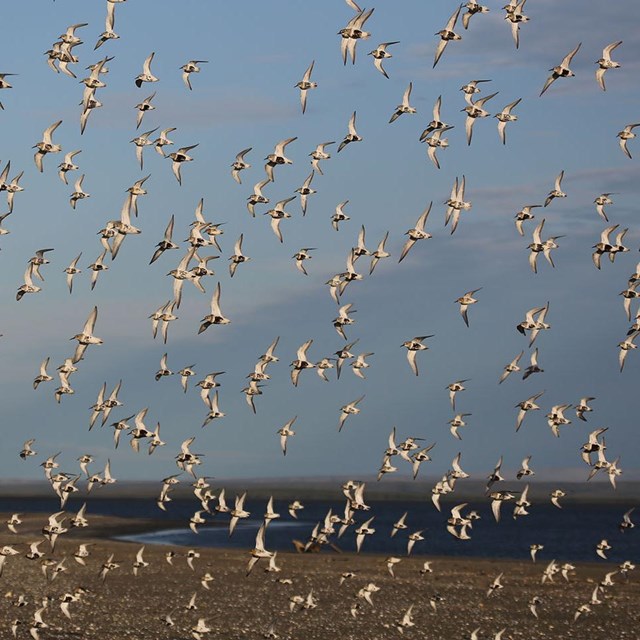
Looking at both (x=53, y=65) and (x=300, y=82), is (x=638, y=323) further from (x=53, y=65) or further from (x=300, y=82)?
(x=53, y=65)

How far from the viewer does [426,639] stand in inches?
1805

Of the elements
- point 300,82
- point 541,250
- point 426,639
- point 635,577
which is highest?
point 300,82

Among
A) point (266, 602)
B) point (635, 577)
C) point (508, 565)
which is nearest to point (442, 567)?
point (508, 565)

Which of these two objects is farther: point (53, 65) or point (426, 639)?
point (53, 65)

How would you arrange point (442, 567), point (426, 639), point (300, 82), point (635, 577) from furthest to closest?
point (442, 567) < point (635, 577) < point (300, 82) < point (426, 639)

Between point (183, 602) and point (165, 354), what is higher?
point (165, 354)

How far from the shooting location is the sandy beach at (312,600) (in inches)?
1874

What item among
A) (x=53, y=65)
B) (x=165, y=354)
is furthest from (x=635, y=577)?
(x=53, y=65)

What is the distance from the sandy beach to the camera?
47.6m

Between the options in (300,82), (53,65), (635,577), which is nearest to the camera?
(53,65)

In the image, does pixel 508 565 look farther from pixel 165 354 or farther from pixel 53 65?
pixel 53 65

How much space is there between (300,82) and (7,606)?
2259 cm

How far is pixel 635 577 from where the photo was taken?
66688mm

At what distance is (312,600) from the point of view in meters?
51.1
